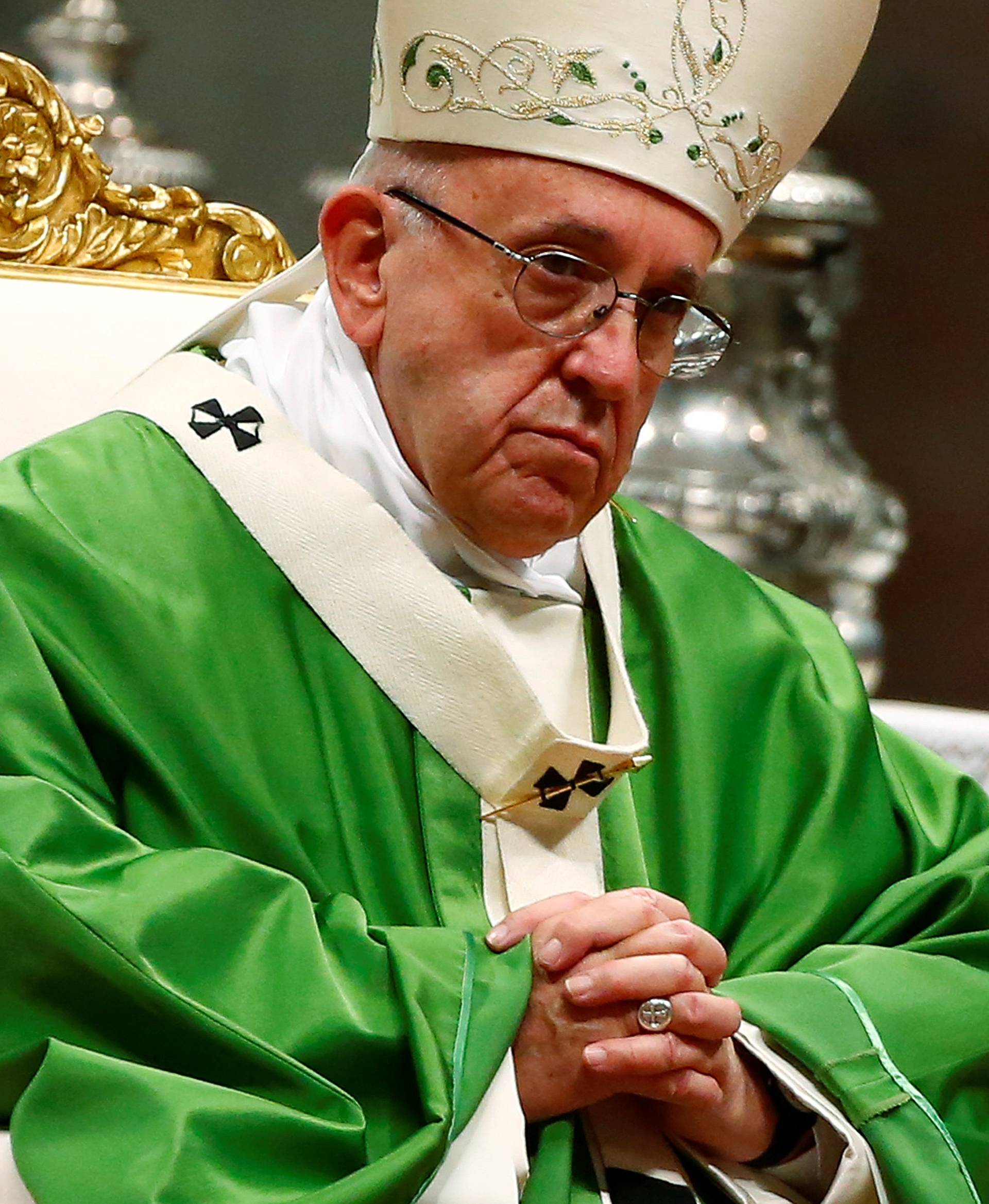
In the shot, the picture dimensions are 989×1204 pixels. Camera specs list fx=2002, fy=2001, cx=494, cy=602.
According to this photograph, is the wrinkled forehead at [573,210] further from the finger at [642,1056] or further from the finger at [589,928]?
the finger at [642,1056]

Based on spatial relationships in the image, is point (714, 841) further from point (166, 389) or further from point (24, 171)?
point (24, 171)

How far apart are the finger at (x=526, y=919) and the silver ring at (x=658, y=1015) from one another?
0.38ft

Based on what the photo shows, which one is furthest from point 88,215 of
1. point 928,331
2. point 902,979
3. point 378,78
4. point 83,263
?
point 928,331

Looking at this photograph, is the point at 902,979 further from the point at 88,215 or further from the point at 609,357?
the point at 88,215

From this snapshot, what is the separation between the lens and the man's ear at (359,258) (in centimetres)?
225

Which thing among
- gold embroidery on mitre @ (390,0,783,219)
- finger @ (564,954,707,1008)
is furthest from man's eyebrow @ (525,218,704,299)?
finger @ (564,954,707,1008)

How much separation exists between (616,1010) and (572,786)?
0.33 m

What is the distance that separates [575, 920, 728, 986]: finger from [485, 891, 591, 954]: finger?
60mm

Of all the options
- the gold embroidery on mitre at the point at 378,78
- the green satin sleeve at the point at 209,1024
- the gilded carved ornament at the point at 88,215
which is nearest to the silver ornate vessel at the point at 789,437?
the gilded carved ornament at the point at 88,215

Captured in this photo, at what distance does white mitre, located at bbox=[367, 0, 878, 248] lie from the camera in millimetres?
2207

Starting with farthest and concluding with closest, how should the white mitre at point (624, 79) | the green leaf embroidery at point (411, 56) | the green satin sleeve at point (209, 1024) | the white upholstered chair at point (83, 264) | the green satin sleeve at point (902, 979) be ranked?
1. the white upholstered chair at point (83, 264)
2. the green leaf embroidery at point (411, 56)
3. the white mitre at point (624, 79)
4. the green satin sleeve at point (902, 979)
5. the green satin sleeve at point (209, 1024)

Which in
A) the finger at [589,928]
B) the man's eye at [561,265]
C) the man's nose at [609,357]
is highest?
the man's eye at [561,265]

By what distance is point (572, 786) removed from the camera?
211cm

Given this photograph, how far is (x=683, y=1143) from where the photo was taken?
1.94 metres
